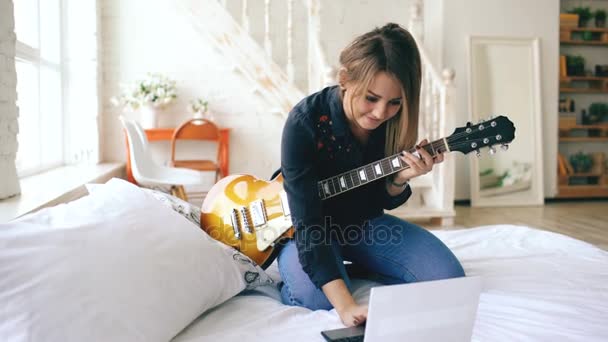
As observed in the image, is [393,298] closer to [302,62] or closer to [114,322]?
[114,322]

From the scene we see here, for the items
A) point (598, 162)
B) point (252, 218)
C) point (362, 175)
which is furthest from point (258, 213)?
point (598, 162)

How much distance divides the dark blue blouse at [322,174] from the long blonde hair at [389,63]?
149 millimetres

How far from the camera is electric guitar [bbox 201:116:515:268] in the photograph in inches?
49.4

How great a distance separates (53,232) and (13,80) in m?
1.09

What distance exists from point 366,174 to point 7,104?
126 centimetres

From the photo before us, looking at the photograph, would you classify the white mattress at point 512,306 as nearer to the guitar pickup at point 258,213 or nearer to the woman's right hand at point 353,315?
the woman's right hand at point 353,315

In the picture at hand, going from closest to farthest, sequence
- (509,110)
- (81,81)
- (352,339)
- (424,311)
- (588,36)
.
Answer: (424,311), (352,339), (81,81), (509,110), (588,36)

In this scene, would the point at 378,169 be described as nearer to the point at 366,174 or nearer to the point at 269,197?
the point at 366,174

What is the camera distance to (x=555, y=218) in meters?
4.19

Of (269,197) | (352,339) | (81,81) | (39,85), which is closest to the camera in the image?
(352,339)

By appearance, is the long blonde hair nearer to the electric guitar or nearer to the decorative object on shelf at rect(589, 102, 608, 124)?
the electric guitar

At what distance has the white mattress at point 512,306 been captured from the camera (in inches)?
41.1

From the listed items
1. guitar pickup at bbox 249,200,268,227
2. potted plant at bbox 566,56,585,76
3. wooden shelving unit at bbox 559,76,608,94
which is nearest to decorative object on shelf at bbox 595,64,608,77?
wooden shelving unit at bbox 559,76,608,94

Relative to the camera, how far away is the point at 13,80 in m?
1.79
